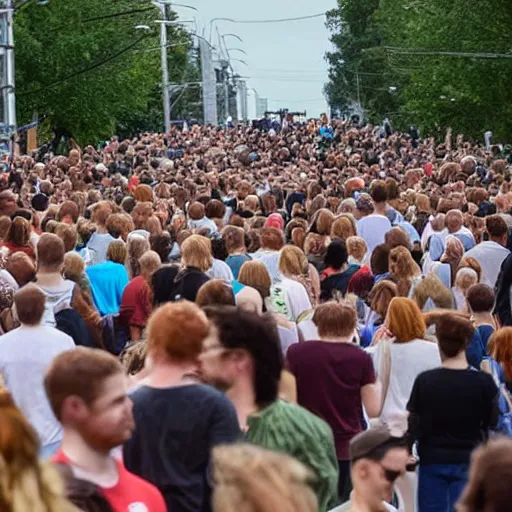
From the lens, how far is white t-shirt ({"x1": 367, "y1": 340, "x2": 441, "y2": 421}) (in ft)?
31.8

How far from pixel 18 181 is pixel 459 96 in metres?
32.4

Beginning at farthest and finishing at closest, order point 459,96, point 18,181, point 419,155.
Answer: point 459,96, point 419,155, point 18,181

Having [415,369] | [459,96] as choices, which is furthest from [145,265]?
[459,96]

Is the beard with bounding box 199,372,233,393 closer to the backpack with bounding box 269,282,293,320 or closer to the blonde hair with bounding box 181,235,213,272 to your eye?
the backpack with bounding box 269,282,293,320

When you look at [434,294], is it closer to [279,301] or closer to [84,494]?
[279,301]

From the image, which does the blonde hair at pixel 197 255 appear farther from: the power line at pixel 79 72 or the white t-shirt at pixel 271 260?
the power line at pixel 79 72

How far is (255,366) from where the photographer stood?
6.36m

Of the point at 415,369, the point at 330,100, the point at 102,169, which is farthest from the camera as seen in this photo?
the point at 330,100

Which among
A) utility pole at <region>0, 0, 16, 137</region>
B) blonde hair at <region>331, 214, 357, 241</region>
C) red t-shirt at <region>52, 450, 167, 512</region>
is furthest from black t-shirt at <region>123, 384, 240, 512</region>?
utility pole at <region>0, 0, 16, 137</region>

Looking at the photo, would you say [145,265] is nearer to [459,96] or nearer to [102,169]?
[102,169]

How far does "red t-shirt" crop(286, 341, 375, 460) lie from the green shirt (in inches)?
106

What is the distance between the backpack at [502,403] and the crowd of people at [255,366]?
0.05 feet

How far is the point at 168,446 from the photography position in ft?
21.1

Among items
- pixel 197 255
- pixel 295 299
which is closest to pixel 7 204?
pixel 197 255
